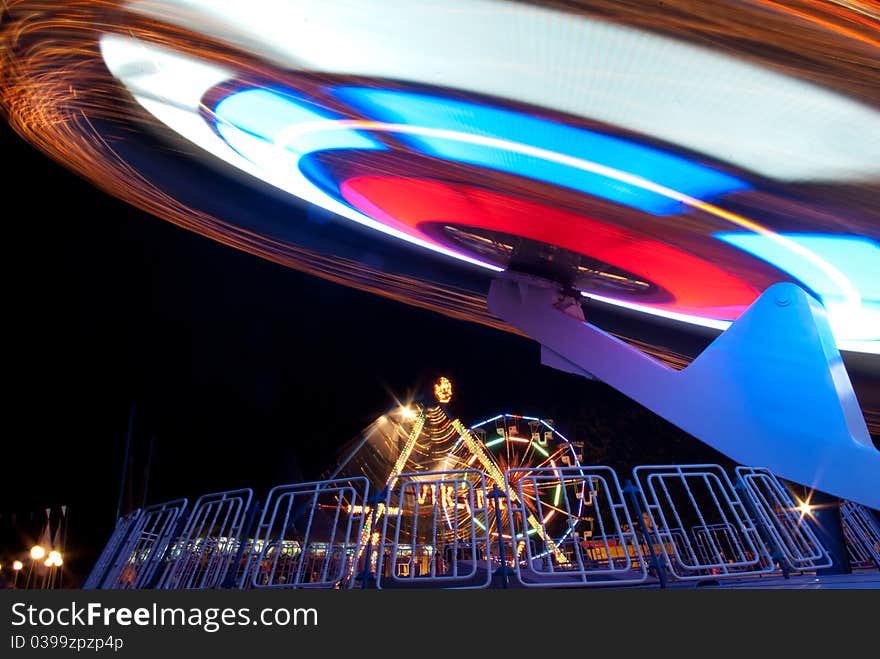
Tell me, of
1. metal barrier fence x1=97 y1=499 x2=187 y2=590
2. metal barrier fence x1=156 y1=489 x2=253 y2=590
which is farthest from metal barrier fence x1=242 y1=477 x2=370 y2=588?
metal barrier fence x1=97 y1=499 x2=187 y2=590

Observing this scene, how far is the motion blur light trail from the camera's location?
3.30 metres

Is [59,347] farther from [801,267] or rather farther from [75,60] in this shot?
[801,267]

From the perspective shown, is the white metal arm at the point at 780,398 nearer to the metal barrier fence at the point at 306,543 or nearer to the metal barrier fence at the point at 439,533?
the metal barrier fence at the point at 439,533

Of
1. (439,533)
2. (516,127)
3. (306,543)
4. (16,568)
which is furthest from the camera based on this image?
(16,568)

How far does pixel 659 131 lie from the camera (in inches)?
158

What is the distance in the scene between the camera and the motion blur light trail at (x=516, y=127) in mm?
3305

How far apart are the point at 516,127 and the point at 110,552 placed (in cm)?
883

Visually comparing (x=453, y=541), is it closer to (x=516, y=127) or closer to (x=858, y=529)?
(x=516, y=127)

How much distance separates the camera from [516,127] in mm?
4402

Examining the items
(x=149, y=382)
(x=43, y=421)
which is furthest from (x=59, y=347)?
(x=149, y=382)

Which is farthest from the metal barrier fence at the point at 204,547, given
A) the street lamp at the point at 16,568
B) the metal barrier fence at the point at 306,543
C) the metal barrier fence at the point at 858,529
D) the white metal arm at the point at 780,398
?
the street lamp at the point at 16,568

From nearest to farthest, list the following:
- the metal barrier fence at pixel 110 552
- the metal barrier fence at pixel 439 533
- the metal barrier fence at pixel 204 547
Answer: the metal barrier fence at pixel 204 547 < the metal barrier fence at pixel 439 533 < the metal barrier fence at pixel 110 552

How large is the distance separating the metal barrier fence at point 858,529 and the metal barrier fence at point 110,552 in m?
12.6

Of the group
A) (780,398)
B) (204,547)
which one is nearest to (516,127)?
(780,398)
